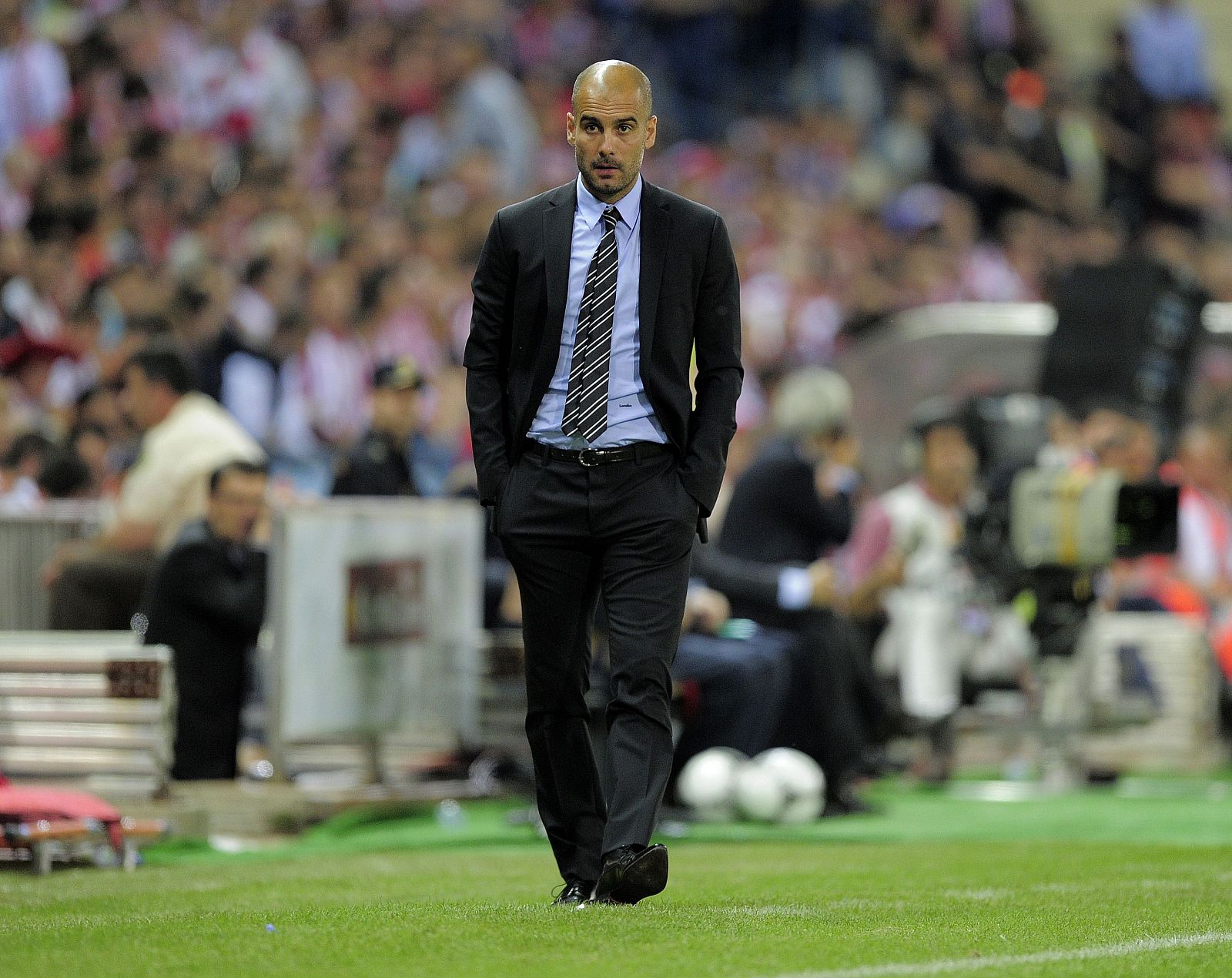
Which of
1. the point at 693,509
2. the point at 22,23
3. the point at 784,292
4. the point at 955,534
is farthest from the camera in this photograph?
the point at 784,292

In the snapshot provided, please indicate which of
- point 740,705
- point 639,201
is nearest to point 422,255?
point 740,705

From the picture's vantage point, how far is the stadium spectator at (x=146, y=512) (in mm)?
10086

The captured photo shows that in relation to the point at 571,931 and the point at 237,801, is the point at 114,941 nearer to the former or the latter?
the point at 571,931

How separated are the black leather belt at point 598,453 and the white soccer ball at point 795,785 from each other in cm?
400

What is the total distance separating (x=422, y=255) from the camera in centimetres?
1642

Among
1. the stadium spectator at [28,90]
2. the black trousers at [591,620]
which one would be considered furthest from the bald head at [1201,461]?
the black trousers at [591,620]

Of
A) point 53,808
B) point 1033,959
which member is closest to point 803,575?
point 53,808

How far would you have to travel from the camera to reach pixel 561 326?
5855 millimetres

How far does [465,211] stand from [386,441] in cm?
631

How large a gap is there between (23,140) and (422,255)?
2.98m

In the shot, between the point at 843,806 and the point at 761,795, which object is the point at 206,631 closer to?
the point at 761,795

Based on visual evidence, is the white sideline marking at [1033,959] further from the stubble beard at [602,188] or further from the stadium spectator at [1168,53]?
the stadium spectator at [1168,53]

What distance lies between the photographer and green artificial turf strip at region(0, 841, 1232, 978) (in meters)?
4.94

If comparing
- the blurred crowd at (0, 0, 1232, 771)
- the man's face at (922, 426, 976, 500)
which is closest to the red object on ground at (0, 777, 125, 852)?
the blurred crowd at (0, 0, 1232, 771)
